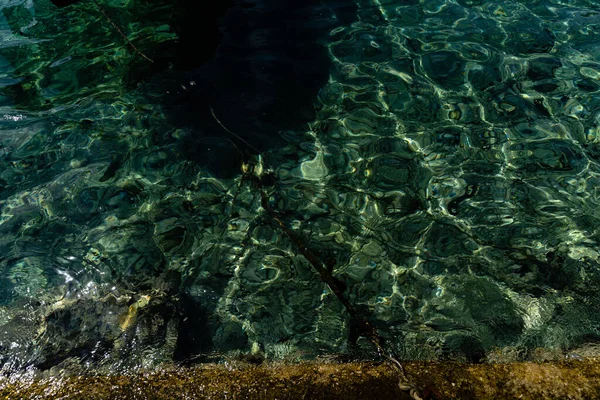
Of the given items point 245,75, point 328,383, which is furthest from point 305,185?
point 328,383

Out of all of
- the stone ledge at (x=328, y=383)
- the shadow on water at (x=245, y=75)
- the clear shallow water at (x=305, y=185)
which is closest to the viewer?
the stone ledge at (x=328, y=383)

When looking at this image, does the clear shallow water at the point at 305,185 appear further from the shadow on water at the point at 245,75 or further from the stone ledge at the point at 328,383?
the stone ledge at the point at 328,383

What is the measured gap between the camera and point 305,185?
4.44 metres

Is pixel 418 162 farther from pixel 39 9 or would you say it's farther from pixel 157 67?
pixel 39 9


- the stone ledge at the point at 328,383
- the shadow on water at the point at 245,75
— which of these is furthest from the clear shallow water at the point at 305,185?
the stone ledge at the point at 328,383

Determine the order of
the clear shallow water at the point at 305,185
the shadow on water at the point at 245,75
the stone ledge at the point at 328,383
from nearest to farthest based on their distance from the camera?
the stone ledge at the point at 328,383, the clear shallow water at the point at 305,185, the shadow on water at the point at 245,75

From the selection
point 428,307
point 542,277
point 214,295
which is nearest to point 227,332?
point 214,295

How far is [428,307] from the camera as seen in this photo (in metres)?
3.44

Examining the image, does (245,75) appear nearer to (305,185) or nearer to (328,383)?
(305,185)

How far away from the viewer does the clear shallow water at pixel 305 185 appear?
338cm

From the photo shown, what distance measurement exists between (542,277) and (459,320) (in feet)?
2.36

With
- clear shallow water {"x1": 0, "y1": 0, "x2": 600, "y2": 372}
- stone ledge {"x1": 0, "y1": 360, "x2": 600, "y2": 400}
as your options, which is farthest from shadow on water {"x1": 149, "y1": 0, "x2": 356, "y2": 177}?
stone ledge {"x1": 0, "y1": 360, "x2": 600, "y2": 400}

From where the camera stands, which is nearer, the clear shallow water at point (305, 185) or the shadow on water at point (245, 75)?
the clear shallow water at point (305, 185)

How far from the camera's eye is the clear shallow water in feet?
11.1
